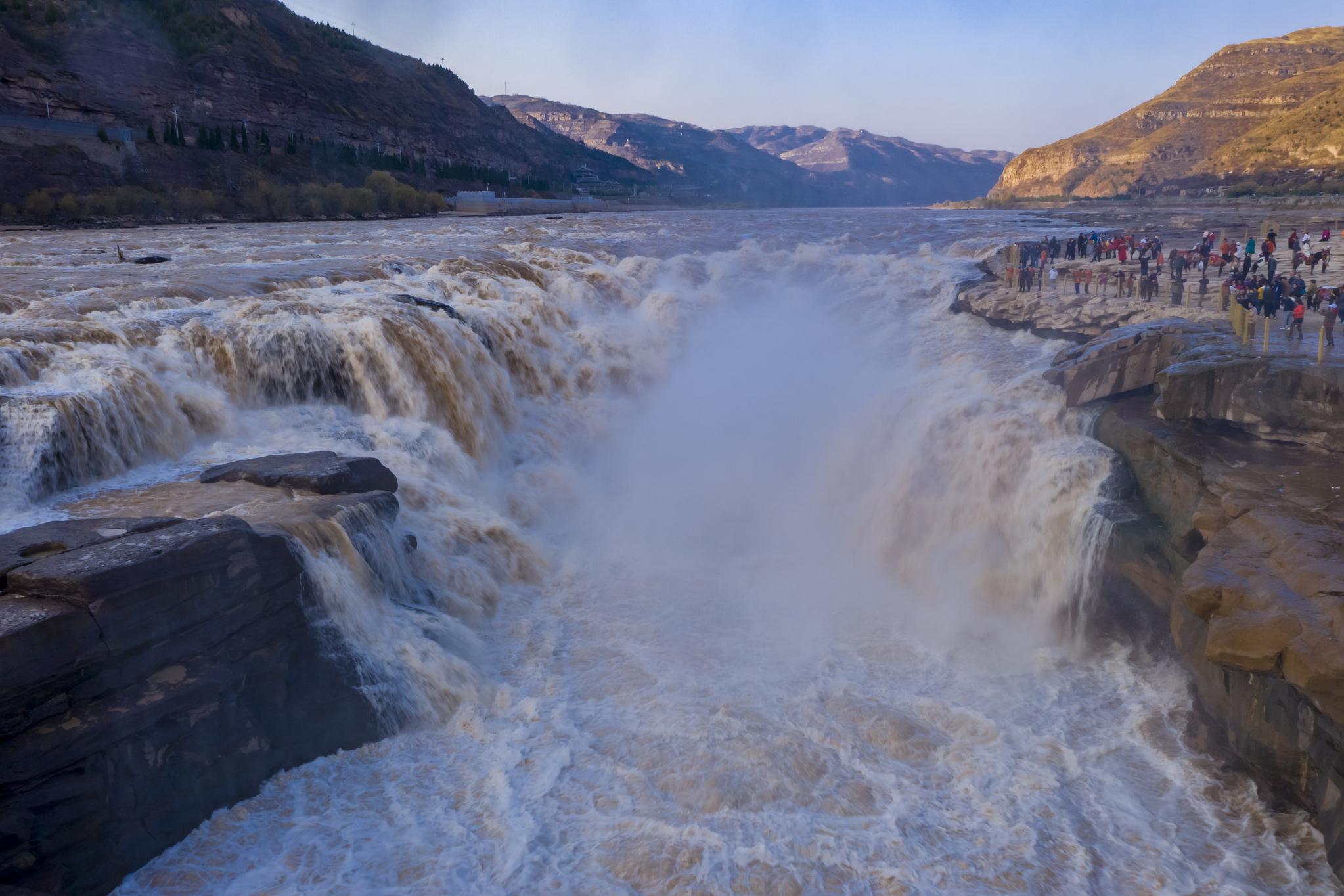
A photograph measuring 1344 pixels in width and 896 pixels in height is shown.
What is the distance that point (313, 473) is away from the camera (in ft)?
31.7

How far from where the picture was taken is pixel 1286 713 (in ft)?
23.9

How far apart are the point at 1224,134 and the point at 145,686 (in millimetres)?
139228

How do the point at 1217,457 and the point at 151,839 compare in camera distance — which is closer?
the point at 151,839

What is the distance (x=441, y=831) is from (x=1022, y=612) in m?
7.70

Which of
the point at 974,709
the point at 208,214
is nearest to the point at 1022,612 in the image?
the point at 974,709

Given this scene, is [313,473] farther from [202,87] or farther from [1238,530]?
[202,87]

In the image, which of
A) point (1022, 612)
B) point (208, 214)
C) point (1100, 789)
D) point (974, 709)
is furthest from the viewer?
point (208, 214)

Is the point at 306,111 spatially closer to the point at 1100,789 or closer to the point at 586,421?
the point at 586,421

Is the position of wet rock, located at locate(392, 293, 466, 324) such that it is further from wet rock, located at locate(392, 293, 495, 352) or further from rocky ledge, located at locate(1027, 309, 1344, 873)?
rocky ledge, located at locate(1027, 309, 1344, 873)

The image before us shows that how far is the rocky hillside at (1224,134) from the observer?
87.9m

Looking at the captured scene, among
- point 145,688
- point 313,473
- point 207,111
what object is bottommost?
point 145,688

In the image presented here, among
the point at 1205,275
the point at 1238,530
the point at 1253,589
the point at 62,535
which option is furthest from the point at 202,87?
the point at 1253,589

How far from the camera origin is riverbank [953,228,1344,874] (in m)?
6.95

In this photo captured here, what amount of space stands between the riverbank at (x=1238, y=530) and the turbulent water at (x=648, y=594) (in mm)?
455
